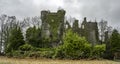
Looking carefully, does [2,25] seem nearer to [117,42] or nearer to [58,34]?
[58,34]

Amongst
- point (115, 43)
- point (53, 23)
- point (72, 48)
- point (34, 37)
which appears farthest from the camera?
point (53, 23)

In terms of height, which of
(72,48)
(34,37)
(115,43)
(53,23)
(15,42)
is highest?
(53,23)

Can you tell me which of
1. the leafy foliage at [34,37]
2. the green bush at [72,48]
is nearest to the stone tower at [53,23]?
the leafy foliage at [34,37]

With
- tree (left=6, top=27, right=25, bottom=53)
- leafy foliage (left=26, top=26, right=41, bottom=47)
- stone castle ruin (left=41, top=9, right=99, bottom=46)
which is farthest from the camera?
stone castle ruin (left=41, top=9, right=99, bottom=46)

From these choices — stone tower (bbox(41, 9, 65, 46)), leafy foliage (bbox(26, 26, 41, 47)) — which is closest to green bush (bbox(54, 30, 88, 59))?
leafy foliage (bbox(26, 26, 41, 47))

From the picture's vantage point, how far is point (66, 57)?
42625 mm

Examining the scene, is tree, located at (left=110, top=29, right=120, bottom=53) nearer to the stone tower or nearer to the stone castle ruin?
the stone castle ruin

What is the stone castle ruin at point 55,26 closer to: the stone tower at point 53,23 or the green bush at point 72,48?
the stone tower at point 53,23

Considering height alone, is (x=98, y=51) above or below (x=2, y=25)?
below

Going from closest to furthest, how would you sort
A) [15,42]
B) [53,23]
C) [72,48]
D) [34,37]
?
1. [72,48]
2. [15,42]
3. [34,37]
4. [53,23]

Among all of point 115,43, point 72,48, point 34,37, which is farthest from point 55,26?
point 72,48

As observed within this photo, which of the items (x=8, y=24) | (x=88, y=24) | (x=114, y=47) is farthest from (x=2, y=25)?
(x=114, y=47)

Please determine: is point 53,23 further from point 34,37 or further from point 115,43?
point 115,43

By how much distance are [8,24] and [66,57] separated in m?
34.9
